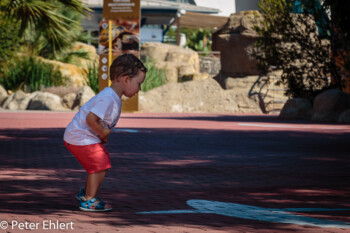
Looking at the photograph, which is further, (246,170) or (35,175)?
(246,170)

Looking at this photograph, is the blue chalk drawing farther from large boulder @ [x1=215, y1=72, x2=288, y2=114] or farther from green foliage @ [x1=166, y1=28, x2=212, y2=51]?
green foliage @ [x1=166, y1=28, x2=212, y2=51]

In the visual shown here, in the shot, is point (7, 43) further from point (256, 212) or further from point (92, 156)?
point (256, 212)

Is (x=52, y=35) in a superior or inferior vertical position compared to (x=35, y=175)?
superior

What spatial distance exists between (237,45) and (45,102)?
1036 centimetres

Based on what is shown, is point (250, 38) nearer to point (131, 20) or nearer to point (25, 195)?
point (131, 20)

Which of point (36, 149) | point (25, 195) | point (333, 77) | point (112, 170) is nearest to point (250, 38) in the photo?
point (333, 77)

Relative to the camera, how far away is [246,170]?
24.3ft

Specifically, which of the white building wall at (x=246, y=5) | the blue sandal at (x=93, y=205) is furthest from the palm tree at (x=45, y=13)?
the white building wall at (x=246, y=5)

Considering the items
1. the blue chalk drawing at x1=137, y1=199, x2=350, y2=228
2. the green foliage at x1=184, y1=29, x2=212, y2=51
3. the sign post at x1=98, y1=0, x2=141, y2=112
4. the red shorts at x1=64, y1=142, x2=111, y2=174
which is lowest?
the blue chalk drawing at x1=137, y1=199, x2=350, y2=228

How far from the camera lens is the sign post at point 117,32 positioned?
836 inches

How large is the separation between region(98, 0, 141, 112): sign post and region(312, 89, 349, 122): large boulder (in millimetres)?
5949

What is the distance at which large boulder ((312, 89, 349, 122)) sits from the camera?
19047 millimetres

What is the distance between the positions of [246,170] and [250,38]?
24194 millimetres

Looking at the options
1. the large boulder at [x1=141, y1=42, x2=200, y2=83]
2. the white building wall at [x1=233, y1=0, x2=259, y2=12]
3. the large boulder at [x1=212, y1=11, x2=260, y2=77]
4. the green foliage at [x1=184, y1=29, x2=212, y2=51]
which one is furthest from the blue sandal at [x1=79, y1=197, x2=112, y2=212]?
the green foliage at [x1=184, y1=29, x2=212, y2=51]
